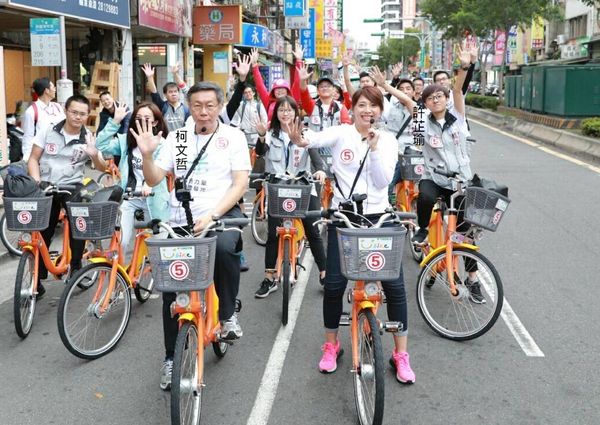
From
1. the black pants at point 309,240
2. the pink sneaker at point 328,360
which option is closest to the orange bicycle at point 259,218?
the black pants at point 309,240

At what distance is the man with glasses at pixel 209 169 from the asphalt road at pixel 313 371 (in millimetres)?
444

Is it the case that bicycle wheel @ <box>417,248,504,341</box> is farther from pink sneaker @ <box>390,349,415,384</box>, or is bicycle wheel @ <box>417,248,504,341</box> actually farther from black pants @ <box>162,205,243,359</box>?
black pants @ <box>162,205,243,359</box>

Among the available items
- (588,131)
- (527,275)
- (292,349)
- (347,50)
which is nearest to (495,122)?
(588,131)

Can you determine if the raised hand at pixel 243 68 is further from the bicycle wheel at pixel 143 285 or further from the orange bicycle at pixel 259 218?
the orange bicycle at pixel 259 218

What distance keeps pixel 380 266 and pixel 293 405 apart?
109 centimetres

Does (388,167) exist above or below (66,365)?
above

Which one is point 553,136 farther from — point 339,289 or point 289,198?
point 339,289

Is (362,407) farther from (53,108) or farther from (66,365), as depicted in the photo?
(53,108)

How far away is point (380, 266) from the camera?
143 inches

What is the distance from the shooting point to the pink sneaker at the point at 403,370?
14.4 feet

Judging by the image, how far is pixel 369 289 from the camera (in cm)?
389

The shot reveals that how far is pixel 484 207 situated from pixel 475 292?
2.97 feet

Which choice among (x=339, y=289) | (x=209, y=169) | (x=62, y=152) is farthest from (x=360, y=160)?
(x=62, y=152)

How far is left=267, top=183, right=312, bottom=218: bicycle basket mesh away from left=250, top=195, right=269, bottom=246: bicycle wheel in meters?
2.61
